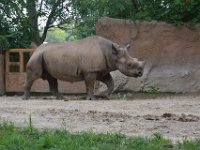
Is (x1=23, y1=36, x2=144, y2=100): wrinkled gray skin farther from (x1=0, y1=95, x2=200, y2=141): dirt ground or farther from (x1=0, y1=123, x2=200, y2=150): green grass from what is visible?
(x1=0, y1=123, x2=200, y2=150): green grass

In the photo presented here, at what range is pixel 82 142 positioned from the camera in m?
5.67

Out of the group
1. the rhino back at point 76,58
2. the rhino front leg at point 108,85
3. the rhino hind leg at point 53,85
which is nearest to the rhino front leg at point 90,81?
the rhino back at point 76,58

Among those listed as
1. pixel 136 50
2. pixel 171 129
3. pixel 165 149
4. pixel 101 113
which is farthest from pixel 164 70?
pixel 165 149

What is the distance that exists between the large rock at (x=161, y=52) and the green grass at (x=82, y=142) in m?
7.53

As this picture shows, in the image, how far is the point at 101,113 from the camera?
324 inches

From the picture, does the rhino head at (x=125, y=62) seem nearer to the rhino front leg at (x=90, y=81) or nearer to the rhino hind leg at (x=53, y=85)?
the rhino front leg at (x=90, y=81)

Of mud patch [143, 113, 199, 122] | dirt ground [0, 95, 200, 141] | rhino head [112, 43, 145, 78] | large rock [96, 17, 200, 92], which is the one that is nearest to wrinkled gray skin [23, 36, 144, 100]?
rhino head [112, 43, 145, 78]

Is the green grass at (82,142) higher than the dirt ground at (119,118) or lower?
higher

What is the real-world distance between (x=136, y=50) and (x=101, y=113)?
5.67 m

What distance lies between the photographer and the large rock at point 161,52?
1345 cm

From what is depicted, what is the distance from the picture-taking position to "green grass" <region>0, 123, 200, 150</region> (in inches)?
215

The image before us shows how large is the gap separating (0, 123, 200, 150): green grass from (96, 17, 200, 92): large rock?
7.53 metres

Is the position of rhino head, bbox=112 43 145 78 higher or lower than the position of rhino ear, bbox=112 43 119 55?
lower

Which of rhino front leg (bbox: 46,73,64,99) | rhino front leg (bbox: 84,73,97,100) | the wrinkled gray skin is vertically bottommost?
rhino front leg (bbox: 46,73,64,99)
